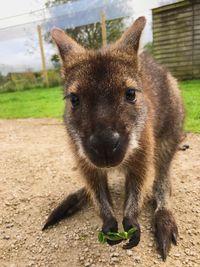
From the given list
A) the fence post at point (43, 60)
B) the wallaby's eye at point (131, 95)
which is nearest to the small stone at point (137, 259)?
the wallaby's eye at point (131, 95)

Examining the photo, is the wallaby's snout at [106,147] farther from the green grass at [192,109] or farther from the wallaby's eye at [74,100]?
the green grass at [192,109]

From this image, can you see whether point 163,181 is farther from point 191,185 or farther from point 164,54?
point 164,54

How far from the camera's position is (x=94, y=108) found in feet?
7.09

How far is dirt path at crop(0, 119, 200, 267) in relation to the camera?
8.52ft

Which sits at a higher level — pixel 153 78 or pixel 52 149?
pixel 153 78

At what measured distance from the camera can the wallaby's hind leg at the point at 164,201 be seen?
268cm

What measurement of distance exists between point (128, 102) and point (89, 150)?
477 millimetres

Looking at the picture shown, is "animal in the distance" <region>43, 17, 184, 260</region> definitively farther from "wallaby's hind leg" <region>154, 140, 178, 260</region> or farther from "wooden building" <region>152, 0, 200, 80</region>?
"wooden building" <region>152, 0, 200, 80</region>

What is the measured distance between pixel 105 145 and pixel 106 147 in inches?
0.6

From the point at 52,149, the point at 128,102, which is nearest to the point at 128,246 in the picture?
the point at 128,102

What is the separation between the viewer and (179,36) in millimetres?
11492

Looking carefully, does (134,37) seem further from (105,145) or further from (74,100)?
(105,145)

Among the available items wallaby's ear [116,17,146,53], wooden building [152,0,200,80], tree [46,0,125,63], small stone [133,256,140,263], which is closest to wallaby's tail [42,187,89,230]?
small stone [133,256,140,263]

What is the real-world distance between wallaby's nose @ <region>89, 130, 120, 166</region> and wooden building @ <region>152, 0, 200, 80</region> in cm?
978
